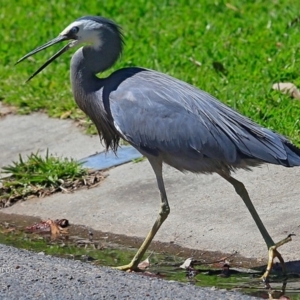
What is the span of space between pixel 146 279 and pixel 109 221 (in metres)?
1.75

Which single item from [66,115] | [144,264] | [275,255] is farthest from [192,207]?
[66,115]

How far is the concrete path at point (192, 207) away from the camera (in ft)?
21.9

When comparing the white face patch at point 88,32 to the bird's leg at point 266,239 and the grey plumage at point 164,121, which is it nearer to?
the grey plumage at point 164,121

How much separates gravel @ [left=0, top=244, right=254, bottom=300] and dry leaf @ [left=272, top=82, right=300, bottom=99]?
148 inches

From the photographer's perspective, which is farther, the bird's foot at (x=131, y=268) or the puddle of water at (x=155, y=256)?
the bird's foot at (x=131, y=268)

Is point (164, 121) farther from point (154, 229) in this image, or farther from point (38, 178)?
point (38, 178)

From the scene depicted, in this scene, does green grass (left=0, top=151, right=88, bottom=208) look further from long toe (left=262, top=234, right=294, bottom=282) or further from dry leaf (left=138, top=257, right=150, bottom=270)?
long toe (left=262, top=234, right=294, bottom=282)

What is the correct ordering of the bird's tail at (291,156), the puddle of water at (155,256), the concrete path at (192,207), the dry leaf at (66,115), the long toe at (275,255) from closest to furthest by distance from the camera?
the puddle of water at (155,256) < the long toe at (275,255) < the bird's tail at (291,156) < the concrete path at (192,207) < the dry leaf at (66,115)

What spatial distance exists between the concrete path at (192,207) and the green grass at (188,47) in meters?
0.88

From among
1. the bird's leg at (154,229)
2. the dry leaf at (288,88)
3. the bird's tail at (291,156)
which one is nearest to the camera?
the bird's tail at (291,156)

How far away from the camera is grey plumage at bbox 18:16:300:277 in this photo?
6336mm

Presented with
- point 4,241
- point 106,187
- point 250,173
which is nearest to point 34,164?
point 106,187

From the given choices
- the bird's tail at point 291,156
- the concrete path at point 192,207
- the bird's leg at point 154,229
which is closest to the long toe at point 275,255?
the concrete path at point 192,207

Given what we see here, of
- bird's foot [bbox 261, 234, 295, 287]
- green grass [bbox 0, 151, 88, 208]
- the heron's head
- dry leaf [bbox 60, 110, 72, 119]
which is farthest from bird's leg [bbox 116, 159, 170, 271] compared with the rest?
dry leaf [bbox 60, 110, 72, 119]
